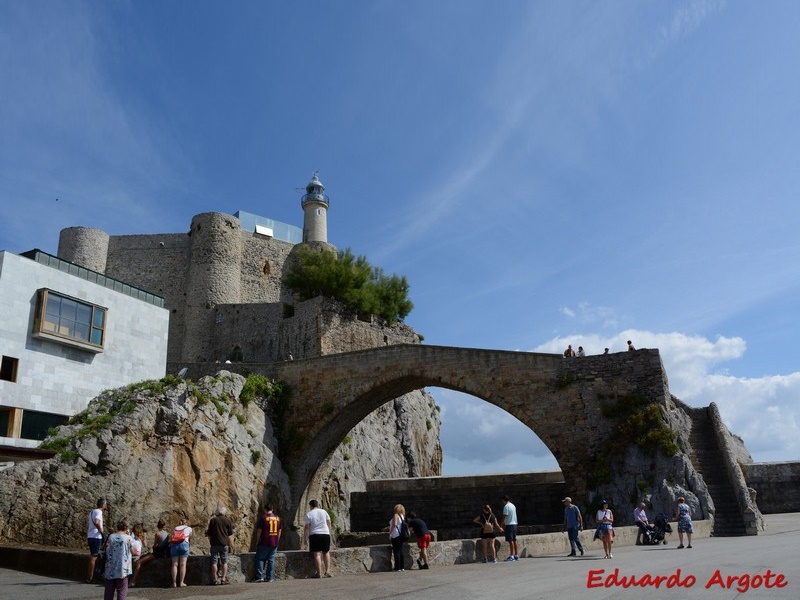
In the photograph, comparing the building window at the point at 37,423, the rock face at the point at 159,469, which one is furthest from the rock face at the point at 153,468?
the building window at the point at 37,423

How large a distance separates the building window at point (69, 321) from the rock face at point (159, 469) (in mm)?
1974

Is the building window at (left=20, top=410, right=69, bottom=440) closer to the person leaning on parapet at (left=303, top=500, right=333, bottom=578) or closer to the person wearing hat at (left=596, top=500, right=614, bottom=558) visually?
the person leaning on parapet at (left=303, top=500, right=333, bottom=578)

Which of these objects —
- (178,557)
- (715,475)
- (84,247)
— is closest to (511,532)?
(178,557)

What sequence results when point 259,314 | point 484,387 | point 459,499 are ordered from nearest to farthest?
point 484,387, point 459,499, point 259,314

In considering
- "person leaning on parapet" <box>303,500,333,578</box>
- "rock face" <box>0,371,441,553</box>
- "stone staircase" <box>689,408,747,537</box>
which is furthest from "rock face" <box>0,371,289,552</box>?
"stone staircase" <box>689,408,747,537</box>

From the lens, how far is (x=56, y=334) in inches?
779

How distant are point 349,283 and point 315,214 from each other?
15.1m

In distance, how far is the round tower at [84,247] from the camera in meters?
40.1

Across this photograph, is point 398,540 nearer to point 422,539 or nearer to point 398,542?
point 398,542

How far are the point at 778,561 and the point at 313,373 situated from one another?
1706 cm

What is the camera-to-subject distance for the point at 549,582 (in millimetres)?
8586

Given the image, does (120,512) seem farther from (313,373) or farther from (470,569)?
(470,569)

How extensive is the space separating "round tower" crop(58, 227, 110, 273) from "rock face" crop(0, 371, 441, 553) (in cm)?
2145

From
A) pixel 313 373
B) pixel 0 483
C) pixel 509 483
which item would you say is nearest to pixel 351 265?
pixel 313 373
